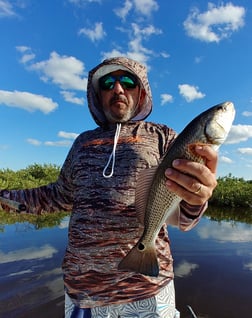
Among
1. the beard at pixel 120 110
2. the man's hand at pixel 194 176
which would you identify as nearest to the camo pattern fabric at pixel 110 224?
the beard at pixel 120 110

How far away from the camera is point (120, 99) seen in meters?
2.80

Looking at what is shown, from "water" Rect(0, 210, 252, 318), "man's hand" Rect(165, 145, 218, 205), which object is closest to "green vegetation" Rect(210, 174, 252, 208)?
"water" Rect(0, 210, 252, 318)

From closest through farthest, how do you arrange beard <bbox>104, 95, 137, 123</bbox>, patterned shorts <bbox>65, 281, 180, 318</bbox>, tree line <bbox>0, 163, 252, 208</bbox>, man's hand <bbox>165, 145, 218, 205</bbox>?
man's hand <bbox>165, 145, 218, 205</bbox>
patterned shorts <bbox>65, 281, 180, 318</bbox>
beard <bbox>104, 95, 137, 123</bbox>
tree line <bbox>0, 163, 252, 208</bbox>

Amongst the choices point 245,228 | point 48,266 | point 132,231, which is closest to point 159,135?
point 132,231

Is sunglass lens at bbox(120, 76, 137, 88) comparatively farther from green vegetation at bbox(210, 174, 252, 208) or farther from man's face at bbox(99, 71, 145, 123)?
green vegetation at bbox(210, 174, 252, 208)

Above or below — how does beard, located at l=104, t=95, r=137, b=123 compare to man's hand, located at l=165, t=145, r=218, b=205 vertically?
above

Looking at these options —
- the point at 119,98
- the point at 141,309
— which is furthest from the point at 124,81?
the point at 141,309

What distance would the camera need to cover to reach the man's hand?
1631mm

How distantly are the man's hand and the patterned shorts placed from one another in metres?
0.80

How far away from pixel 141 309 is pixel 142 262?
1.46 ft

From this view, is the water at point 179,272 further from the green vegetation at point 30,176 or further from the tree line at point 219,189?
the tree line at point 219,189

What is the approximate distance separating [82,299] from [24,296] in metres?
4.88

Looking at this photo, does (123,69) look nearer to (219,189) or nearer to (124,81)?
(124,81)

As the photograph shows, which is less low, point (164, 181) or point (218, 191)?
point (218, 191)
